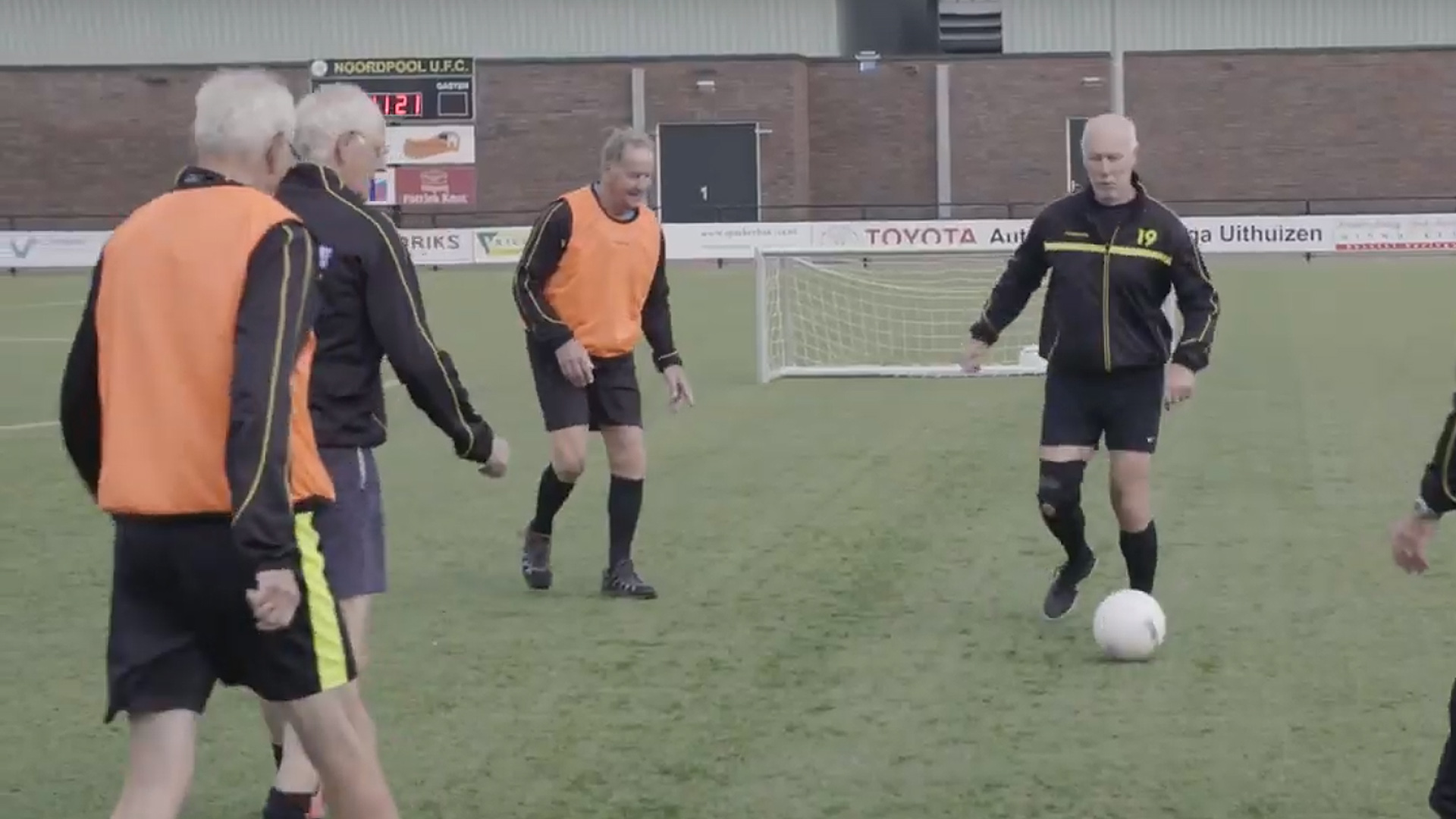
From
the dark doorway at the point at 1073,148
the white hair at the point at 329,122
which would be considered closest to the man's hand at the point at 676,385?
the white hair at the point at 329,122

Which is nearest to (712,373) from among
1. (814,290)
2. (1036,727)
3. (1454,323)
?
(814,290)

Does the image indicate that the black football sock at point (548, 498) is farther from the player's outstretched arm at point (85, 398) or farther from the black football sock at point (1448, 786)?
the black football sock at point (1448, 786)

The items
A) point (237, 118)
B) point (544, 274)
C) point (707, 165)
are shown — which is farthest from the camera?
point (707, 165)

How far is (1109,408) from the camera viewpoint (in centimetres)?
851

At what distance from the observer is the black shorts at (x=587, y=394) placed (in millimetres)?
9383

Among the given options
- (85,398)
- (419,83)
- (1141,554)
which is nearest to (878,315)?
(1141,554)

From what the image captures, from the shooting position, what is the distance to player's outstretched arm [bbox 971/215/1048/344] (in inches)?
338

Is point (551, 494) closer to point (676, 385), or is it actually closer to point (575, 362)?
point (676, 385)

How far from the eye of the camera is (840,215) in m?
51.3

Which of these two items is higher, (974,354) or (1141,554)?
(974,354)

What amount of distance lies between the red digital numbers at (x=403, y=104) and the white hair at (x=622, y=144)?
124 feet

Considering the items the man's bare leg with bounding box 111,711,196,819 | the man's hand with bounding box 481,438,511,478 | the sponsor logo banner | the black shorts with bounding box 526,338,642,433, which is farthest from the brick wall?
the man's bare leg with bounding box 111,711,196,819

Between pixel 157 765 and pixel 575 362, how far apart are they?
4.77 metres

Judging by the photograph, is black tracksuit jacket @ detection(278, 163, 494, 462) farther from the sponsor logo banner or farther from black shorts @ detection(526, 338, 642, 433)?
the sponsor logo banner
